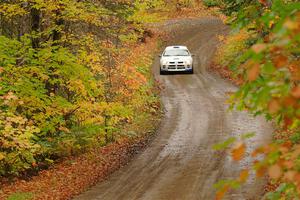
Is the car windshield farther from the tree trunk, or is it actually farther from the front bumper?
the tree trunk

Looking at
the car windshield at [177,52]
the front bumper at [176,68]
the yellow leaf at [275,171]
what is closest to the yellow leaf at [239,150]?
the yellow leaf at [275,171]

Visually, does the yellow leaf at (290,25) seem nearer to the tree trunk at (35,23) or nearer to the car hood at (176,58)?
the tree trunk at (35,23)

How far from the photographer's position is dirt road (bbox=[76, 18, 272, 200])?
39.0ft

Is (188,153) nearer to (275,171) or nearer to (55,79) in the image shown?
(55,79)

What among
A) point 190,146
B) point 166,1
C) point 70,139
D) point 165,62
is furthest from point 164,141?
point 166,1

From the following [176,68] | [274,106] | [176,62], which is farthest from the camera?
[176,68]

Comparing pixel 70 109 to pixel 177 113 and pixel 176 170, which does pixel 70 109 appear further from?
pixel 177 113

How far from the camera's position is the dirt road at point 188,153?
11875 millimetres

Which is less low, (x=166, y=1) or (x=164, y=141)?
(x=166, y=1)

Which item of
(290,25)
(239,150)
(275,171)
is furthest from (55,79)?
(290,25)

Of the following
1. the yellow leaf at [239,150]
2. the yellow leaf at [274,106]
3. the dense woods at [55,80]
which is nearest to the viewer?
the yellow leaf at [274,106]

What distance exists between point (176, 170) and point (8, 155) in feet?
15.8

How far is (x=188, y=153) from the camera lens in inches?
604

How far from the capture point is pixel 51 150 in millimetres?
15172
